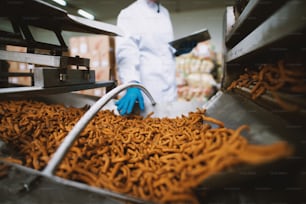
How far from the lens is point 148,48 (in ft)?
6.80

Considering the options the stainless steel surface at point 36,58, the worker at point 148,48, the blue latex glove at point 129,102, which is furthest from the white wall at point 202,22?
the stainless steel surface at point 36,58

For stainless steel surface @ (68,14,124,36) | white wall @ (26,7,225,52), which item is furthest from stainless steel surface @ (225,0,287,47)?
white wall @ (26,7,225,52)

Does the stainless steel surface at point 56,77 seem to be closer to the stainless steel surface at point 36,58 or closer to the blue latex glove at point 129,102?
the stainless steel surface at point 36,58

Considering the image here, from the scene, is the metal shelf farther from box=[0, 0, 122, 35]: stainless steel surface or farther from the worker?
the worker

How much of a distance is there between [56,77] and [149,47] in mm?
1296

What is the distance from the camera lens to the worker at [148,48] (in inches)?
73.3

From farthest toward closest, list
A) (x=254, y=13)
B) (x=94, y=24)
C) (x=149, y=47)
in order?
(x=149, y=47), (x=94, y=24), (x=254, y=13)

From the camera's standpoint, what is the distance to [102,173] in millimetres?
664

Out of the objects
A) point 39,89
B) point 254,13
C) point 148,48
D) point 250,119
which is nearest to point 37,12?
point 39,89

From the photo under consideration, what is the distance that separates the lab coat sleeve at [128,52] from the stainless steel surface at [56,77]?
627 mm

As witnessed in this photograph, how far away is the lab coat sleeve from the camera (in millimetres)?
1782

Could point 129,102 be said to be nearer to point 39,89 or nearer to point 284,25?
point 39,89

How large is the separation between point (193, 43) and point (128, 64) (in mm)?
740

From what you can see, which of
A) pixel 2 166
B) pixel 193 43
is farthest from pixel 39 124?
pixel 193 43
